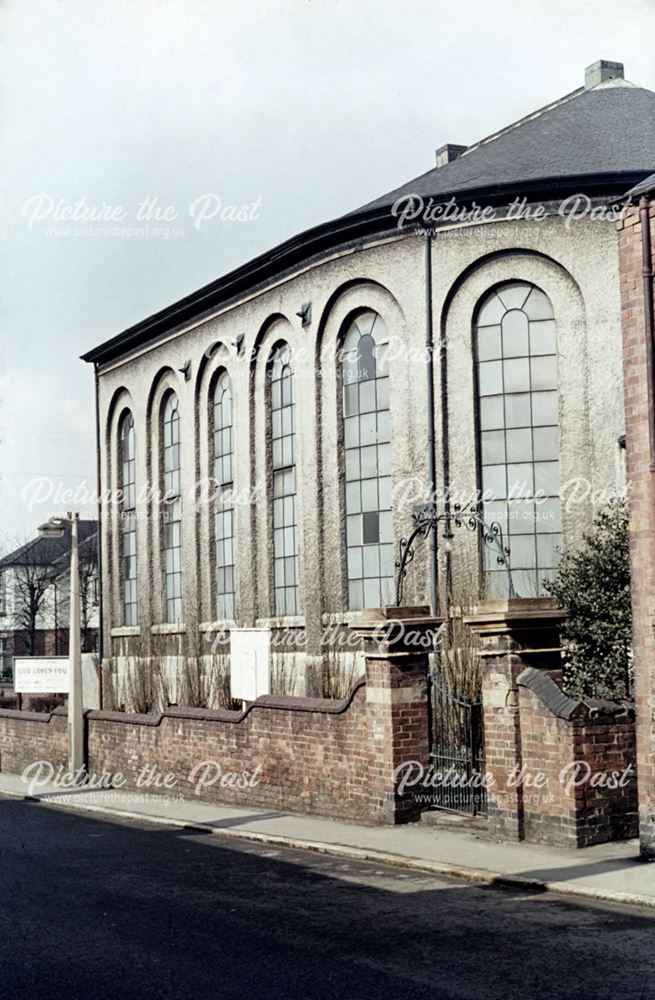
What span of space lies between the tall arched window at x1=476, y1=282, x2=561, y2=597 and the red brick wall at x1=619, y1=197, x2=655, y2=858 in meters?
13.2

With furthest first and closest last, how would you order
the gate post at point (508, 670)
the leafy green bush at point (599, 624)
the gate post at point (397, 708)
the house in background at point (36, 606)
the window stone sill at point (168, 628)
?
the house in background at point (36, 606), the window stone sill at point (168, 628), the leafy green bush at point (599, 624), the gate post at point (397, 708), the gate post at point (508, 670)

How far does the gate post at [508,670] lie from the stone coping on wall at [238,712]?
2.64m

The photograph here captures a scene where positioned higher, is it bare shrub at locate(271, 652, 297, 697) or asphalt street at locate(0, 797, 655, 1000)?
bare shrub at locate(271, 652, 297, 697)

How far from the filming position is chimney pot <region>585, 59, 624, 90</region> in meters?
31.8

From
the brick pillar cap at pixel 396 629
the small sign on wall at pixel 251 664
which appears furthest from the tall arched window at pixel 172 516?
the brick pillar cap at pixel 396 629

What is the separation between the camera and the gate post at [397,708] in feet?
51.0

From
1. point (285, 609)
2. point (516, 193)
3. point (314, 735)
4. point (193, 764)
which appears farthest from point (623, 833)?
point (285, 609)

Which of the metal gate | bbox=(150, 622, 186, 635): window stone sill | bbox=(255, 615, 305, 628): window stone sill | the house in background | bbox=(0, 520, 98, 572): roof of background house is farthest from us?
bbox=(0, 520, 98, 572): roof of background house

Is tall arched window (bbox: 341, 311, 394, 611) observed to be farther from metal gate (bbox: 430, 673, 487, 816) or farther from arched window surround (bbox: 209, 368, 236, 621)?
metal gate (bbox: 430, 673, 487, 816)

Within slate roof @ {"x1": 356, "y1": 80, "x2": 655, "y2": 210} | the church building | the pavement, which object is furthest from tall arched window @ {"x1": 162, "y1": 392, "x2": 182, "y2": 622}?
the pavement

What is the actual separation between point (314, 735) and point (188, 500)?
1916cm

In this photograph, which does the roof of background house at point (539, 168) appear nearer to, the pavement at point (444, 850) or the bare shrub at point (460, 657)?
the bare shrub at point (460, 657)

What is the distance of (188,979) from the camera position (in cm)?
780

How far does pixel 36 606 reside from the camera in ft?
241
